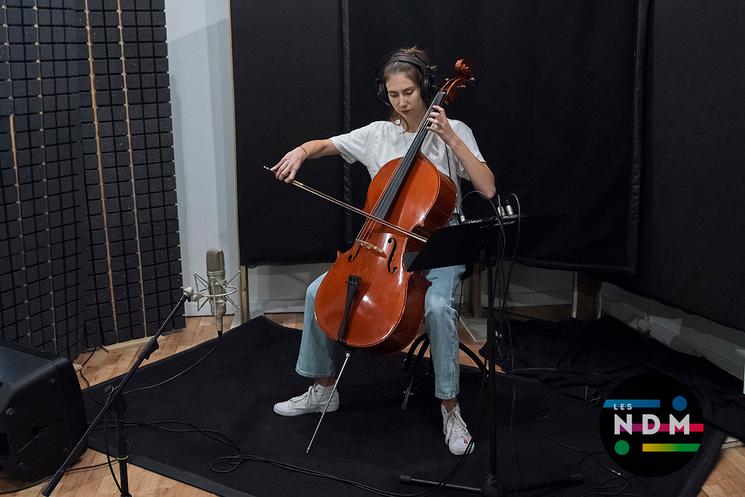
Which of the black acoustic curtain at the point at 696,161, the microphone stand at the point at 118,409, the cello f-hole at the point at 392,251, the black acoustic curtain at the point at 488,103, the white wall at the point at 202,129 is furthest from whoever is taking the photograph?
the white wall at the point at 202,129

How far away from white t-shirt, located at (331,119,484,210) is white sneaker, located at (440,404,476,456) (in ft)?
2.23

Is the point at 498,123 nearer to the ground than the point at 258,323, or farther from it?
farther from it

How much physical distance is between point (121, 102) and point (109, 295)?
82 cm

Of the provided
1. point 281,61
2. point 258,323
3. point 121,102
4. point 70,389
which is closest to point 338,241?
point 258,323

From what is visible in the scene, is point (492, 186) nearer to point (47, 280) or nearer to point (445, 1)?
point (445, 1)

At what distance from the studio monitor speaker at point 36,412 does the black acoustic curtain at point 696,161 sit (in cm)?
208

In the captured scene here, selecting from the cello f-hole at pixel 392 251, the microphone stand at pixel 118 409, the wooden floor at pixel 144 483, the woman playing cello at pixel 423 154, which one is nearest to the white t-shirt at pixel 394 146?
the woman playing cello at pixel 423 154

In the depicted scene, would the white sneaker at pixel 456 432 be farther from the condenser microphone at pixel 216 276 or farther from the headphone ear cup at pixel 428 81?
the headphone ear cup at pixel 428 81

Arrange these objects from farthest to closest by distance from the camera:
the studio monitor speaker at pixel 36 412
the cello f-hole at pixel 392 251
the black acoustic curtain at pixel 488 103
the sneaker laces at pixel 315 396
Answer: the black acoustic curtain at pixel 488 103 < the sneaker laces at pixel 315 396 < the cello f-hole at pixel 392 251 < the studio monitor speaker at pixel 36 412

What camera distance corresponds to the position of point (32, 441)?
2.35 m

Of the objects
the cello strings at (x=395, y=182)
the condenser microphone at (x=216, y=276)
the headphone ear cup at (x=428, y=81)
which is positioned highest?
the headphone ear cup at (x=428, y=81)

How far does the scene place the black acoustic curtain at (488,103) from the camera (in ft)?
10.4

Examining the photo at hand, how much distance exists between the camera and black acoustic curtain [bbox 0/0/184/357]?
2.98m

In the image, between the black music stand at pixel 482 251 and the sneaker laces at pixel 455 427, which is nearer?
the black music stand at pixel 482 251
